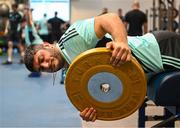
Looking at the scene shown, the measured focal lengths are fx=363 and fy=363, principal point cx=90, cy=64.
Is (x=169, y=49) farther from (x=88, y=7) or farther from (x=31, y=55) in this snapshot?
(x=88, y=7)

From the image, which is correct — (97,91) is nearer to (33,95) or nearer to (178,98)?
(178,98)

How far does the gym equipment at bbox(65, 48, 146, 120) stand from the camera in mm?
1359

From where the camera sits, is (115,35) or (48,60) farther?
(48,60)

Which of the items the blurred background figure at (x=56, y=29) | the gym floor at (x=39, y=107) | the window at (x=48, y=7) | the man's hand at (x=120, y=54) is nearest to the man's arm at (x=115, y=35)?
the man's hand at (x=120, y=54)

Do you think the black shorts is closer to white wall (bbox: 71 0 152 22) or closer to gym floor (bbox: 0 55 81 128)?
gym floor (bbox: 0 55 81 128)

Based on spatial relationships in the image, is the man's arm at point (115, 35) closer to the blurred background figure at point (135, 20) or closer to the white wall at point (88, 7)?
the blurred background figure at point (135, 20)

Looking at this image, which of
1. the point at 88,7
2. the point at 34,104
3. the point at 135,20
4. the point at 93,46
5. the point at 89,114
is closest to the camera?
the point at 89,114

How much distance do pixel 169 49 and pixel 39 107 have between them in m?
2.28

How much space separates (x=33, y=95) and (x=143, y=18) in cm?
296

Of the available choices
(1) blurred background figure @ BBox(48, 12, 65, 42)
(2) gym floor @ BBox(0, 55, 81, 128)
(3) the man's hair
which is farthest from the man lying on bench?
(1) blurred background figure @ BBox(48, 12, 65, 42)

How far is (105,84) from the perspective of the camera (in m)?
1.41

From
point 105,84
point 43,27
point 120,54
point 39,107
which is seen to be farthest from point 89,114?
point 43,27

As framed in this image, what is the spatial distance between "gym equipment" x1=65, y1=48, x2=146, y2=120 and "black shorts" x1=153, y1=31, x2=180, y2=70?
12.3 inches

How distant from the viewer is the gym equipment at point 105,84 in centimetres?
136
